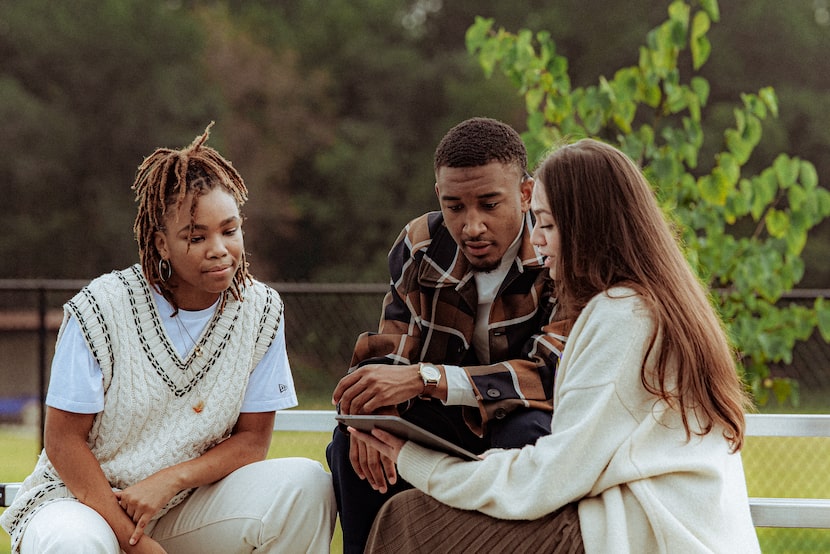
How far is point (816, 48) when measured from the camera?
16172 mm

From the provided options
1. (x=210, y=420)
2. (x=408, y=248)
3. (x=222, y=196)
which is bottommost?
(x=210, y=420)

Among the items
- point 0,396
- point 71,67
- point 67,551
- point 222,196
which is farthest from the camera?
point 71,67

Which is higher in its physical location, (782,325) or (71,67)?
(71,67)

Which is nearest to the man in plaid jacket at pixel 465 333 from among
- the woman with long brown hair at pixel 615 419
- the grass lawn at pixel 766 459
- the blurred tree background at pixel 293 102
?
the woman with long brown hair at pixel 615 419

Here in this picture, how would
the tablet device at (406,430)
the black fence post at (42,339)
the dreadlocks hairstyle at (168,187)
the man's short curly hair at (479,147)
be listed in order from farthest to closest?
the black fence post at (42,339) < the man's short curly hair at (479,147) < the dreadlocks hairstyle at (168,187) < the tablet device at (406,430)

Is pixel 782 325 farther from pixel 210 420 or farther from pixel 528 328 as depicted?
pixel 210 420

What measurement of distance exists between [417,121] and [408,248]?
1309cm

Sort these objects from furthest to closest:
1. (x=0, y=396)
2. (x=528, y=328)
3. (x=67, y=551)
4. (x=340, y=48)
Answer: (x=340, y=48)
(x=0, y=396)
(x=528, y=328)
(x=67, y=551)

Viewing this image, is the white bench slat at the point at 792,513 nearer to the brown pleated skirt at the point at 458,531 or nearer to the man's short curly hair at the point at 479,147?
the brown pleated skirt at the point at 458,531

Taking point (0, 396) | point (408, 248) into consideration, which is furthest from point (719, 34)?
point (408, 248)

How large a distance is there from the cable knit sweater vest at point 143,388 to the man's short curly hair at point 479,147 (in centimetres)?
60

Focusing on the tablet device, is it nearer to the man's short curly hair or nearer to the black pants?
the black pants

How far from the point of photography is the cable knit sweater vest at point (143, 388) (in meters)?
2.19

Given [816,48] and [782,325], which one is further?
[816,48]
